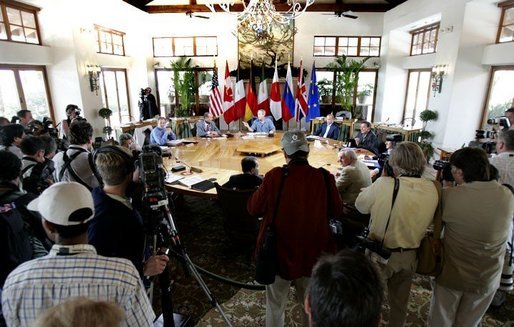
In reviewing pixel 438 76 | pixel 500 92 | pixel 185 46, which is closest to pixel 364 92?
pixel 438 76

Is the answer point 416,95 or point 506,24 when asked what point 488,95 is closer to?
point 506,24

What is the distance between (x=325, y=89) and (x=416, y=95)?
8.61 feet

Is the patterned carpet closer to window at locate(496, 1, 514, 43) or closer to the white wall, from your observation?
the white wall

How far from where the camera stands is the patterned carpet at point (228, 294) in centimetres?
250

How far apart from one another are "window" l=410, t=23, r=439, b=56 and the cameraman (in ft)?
27.0

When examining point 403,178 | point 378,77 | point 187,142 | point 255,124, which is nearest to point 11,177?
point 403,178

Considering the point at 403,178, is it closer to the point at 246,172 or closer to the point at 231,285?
the point at 246,172

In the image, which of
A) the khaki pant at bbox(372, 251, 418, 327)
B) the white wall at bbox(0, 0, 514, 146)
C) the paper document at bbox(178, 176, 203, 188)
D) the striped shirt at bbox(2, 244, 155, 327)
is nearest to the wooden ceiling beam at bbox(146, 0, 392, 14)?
the white wall at bbox(0, 0, 514, 146)

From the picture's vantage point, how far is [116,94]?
8.58 metres

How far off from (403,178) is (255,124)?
5.82 m

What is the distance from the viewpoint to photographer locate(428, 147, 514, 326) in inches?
66.9

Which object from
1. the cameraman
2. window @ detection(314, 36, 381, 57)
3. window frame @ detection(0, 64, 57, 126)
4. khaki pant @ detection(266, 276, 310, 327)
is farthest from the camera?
window @ detection(314, 36, 381, 57)

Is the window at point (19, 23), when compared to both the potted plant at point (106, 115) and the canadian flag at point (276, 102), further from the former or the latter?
the canadian flag at point (276, 102)

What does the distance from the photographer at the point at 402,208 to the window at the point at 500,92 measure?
5508mm
